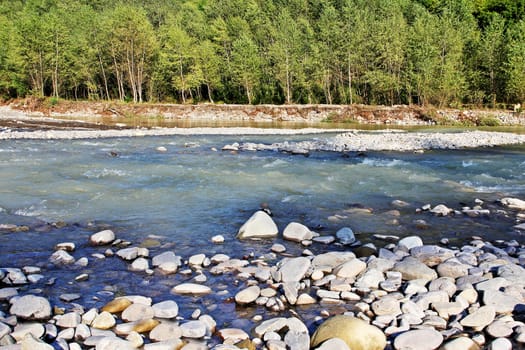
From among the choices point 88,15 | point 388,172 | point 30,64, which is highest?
point 88,15

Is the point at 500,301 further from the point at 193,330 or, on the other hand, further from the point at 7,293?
the point at 7,293

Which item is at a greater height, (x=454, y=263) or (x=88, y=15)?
(x=88, y=15)

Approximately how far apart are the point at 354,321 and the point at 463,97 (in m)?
61.1

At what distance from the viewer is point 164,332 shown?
5227 mm

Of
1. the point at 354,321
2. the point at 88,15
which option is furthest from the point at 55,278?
the point at 88,15

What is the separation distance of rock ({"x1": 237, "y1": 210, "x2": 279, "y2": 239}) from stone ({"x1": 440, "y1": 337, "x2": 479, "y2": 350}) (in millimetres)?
4615

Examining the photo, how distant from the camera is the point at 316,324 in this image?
18.4ft

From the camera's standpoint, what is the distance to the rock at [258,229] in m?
9.11

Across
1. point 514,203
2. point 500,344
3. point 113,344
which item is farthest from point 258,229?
point 514,203

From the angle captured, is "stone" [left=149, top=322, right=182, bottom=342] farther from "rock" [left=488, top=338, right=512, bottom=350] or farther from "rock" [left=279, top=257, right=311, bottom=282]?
A: "rock" [left=488, top=338, right=512, bottom=350]

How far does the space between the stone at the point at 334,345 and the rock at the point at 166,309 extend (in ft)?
6.22

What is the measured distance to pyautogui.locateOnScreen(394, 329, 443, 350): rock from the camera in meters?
5.02

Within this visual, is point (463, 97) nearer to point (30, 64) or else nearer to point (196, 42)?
point (196, 42)

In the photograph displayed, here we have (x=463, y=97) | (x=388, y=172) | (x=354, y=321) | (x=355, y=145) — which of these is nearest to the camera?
(x=354, y=321)
